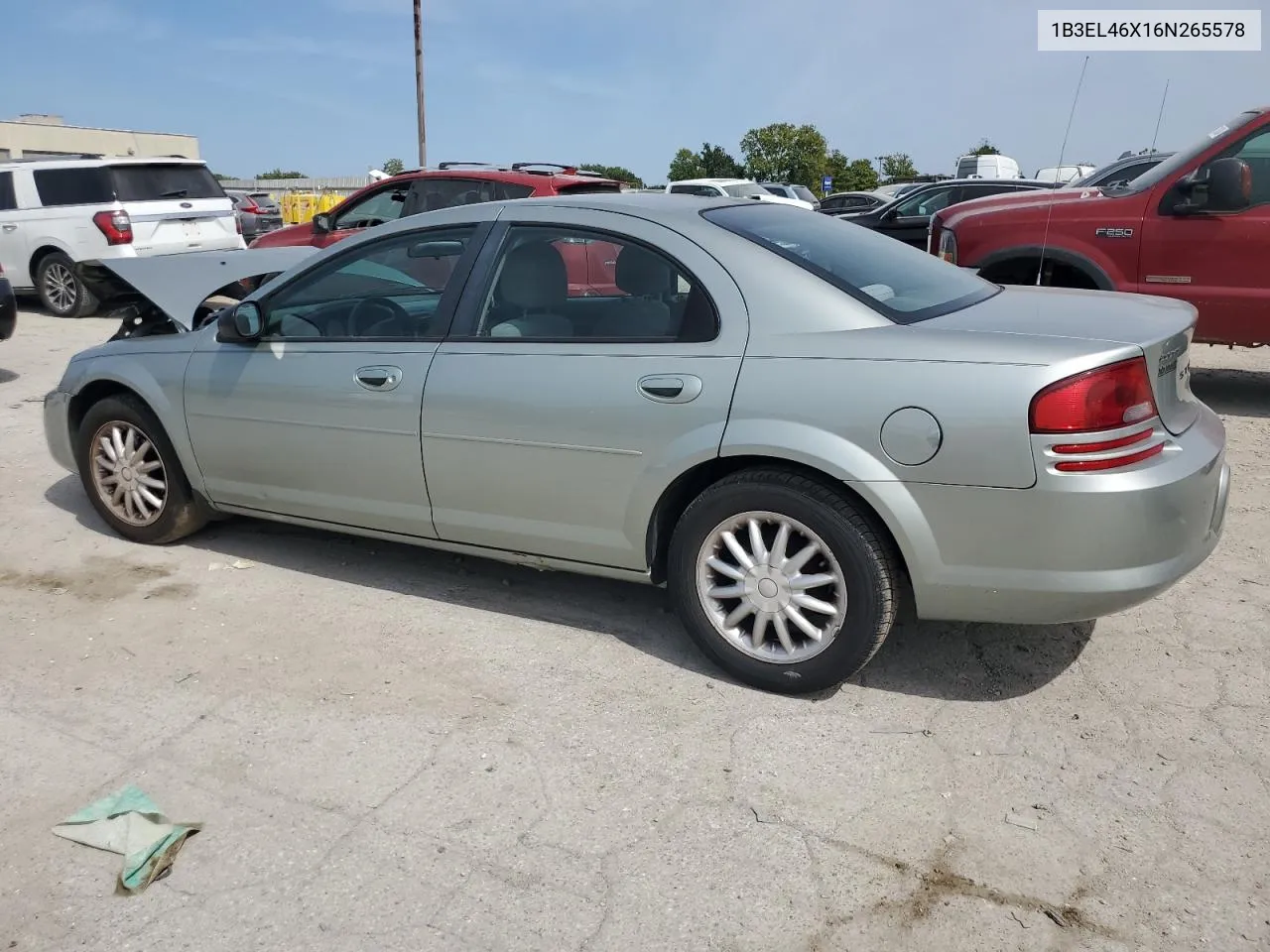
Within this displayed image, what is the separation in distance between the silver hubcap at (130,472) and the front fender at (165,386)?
0.20 metres

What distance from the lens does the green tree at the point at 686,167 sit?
74619 millimetres

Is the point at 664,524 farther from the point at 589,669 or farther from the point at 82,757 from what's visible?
the point at 82,757

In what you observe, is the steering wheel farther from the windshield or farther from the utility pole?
the utility pole

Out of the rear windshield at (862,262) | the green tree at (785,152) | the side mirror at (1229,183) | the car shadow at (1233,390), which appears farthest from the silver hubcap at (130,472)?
the green tree at (785,152)

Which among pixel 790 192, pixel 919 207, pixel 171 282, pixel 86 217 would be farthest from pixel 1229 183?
pixel 790 192

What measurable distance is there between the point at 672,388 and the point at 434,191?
708cm

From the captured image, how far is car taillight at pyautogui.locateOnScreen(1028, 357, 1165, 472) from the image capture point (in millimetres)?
2895

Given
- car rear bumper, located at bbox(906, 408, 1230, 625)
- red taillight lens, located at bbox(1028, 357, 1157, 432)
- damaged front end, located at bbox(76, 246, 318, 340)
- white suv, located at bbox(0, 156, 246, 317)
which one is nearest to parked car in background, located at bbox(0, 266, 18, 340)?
white suv, located at bbox(0, 156, 246, 317)

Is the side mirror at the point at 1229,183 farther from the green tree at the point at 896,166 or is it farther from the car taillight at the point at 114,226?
the green tree at the point at 896,166

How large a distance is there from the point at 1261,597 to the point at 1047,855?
6.76 feet

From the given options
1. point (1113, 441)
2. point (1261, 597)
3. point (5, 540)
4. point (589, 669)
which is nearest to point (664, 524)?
point (589, 669)

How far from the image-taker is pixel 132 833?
2812 mm

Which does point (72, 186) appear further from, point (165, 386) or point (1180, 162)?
point (1180, 162)

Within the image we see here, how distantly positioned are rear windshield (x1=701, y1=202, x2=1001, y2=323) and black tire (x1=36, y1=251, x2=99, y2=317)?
10749 mm
